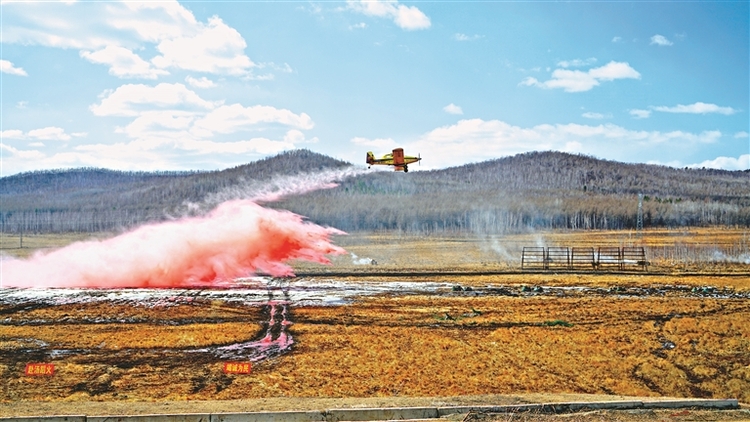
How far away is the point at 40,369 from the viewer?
20.0 metres

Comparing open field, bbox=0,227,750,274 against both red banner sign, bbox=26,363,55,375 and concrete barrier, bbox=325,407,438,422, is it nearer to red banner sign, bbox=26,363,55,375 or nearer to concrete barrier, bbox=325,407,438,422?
red banner sign, bbox=26,363,55,375

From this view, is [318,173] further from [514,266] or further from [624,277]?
[624,277]

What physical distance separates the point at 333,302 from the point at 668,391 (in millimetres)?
19666

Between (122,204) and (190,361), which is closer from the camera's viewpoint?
(190,361)

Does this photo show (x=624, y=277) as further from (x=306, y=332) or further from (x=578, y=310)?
(x=306, y=332)

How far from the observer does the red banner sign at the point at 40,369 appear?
64.7 ft

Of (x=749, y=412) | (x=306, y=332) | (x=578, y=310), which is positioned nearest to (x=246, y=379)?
(x=306, y=332)

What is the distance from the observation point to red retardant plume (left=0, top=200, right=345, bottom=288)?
44969 mm

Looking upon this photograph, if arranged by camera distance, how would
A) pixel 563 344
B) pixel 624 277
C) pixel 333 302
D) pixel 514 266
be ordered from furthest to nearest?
pixel 514 266 < pixel 624 277 < pixel 333 302 < pixel 563 344

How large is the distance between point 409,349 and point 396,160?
89.1 feet

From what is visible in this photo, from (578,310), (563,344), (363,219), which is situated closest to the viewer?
(563,344)

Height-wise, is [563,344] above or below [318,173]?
below

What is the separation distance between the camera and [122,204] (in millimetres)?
188375

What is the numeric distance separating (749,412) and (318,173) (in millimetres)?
49305
